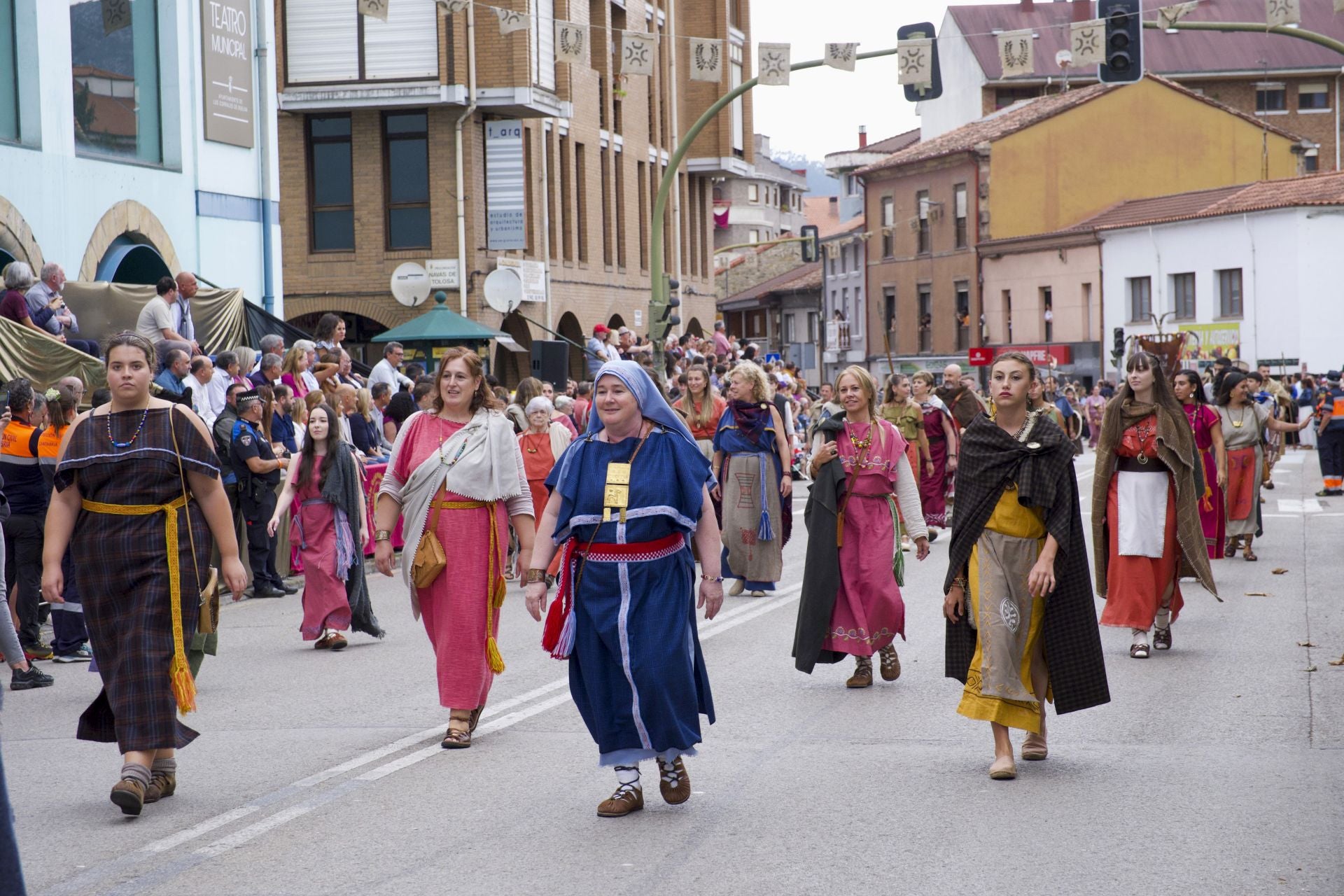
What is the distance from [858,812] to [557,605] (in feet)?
4.80

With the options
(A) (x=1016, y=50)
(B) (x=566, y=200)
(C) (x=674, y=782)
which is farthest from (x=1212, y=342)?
(C) (x=674, y=782)

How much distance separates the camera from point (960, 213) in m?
63.8

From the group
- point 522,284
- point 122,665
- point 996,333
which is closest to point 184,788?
point 122,665

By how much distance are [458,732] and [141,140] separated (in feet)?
50.9

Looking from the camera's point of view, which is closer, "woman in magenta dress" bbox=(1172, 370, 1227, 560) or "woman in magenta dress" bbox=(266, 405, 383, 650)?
"woman in magenta dress" bbox=(266, 405, 383, 650)

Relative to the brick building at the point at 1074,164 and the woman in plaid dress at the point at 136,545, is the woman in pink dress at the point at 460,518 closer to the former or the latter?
the woman in plaid dress at the point at 136,545

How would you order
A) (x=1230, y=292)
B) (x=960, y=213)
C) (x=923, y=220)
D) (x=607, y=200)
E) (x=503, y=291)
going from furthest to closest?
(x=923, y=220) < (x=960, y=213) < (x=1230, y=292) < (x=607, y=200) < (x=503, y=291)

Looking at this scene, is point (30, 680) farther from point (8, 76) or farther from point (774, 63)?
point (774, 63)

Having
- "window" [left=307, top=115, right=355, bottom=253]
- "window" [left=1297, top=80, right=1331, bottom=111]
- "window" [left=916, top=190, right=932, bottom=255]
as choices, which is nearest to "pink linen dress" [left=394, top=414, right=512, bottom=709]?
"window" [left=307, top=115, right=355, bottom=253]

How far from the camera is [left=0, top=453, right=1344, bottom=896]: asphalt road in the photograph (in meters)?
6.00

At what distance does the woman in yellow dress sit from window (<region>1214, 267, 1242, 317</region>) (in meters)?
46.6

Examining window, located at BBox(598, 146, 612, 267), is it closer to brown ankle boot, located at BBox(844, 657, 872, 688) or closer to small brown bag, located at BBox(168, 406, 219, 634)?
brown ankle boot, located at BBox(844, 657, 872, 688)

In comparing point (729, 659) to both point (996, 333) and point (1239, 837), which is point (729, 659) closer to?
point (1239, 837)

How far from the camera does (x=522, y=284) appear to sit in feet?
107
